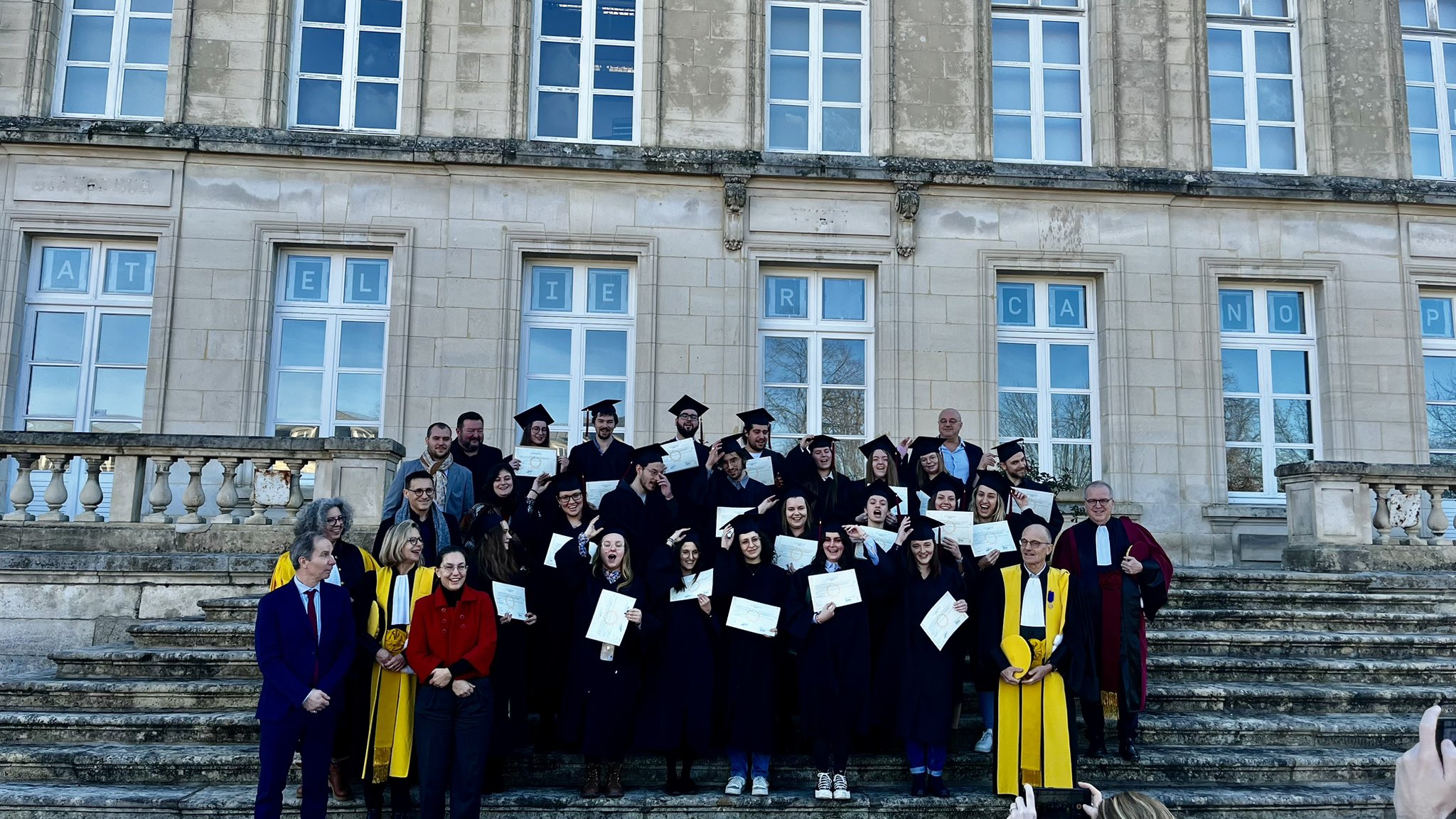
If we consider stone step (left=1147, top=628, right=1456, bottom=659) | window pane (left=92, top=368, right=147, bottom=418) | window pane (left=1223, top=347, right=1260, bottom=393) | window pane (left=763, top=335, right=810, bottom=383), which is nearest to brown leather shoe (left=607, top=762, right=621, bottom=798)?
stone step (left=1147, top=628, right=1456, bottom=659)

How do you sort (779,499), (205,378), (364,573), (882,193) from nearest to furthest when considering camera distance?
(364,573), (779,499), (205,378), (882,193)

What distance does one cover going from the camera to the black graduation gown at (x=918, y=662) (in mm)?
6824

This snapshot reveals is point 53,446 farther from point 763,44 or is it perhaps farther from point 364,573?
point 763,44

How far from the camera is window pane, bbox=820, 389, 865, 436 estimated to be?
42.8ft

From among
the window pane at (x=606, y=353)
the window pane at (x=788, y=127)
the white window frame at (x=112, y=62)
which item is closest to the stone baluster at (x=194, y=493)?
the window pane at (x=606, y=353)

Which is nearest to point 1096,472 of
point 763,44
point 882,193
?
point 882,193

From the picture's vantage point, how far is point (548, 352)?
13.0m

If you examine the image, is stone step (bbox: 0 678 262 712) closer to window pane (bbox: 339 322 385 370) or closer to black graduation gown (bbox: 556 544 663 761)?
black graduation gown (bbox: 556 544 663 761)

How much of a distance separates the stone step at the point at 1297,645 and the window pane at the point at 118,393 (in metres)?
10.5

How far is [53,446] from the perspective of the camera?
9914mm

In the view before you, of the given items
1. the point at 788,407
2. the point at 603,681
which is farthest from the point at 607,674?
the point at 788,407

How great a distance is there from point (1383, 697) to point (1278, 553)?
4743 millimetres

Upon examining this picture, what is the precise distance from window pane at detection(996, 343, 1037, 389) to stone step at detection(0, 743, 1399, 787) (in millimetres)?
6314

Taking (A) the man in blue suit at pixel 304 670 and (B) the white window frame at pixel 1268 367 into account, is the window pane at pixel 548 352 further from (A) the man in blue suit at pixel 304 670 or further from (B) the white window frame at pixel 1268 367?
(B) the white window frame at pixel 1268 367
